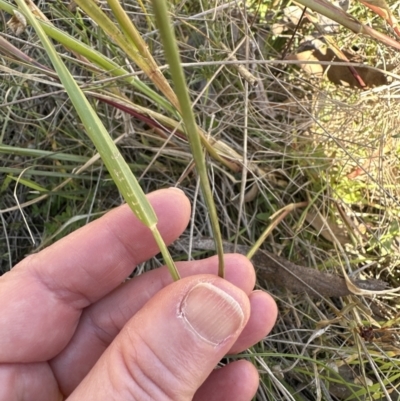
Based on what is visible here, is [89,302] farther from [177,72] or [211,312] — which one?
[177,72]

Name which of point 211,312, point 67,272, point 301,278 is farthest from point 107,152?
point 301,278

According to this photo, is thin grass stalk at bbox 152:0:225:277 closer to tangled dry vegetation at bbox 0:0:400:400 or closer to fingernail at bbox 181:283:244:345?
fingernail at bbox 181:283:244:345

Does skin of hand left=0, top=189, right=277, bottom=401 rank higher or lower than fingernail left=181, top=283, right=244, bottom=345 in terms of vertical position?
lower

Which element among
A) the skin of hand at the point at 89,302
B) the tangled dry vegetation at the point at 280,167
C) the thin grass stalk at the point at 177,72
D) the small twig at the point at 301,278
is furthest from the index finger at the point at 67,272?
the thin grass stalk at the point at 177,72

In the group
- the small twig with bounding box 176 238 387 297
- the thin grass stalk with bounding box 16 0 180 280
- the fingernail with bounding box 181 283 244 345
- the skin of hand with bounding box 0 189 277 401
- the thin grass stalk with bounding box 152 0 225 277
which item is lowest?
the small twig with bounding box 176 238 387 297

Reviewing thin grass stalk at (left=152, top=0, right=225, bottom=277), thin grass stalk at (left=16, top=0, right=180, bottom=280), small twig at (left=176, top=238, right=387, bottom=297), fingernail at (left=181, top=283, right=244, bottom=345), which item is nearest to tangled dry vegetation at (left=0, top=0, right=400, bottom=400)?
small twig at (left=176, top=238, right=387, bottom=297)

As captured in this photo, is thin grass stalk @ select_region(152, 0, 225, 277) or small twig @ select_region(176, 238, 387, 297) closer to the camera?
thin grass stalk @ select_region(152, 0, 225, 277)

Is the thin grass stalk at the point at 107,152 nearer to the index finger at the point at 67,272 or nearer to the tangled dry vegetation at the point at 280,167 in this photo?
the index finger at the point at 67,272

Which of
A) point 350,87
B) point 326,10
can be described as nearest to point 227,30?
point 350,87
